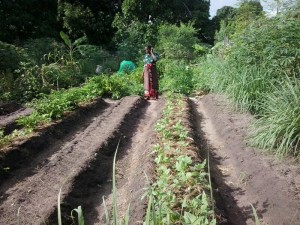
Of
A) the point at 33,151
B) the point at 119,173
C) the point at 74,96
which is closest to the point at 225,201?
the point at 119,173

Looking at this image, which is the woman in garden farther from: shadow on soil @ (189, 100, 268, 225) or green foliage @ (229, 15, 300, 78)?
shadow on soil @ (189, 100, 268, 225)

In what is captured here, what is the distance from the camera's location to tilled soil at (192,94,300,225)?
137 inches

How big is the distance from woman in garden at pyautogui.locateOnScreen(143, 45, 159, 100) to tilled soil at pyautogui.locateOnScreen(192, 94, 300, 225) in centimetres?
402

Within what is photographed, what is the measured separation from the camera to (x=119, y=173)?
195 inches

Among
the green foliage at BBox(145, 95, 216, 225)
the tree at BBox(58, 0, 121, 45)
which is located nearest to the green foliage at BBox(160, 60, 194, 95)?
the green foliage at BBox(145, 95, 216, 225)

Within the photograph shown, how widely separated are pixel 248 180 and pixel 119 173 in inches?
73.5

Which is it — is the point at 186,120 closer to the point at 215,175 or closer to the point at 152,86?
the point at 215,175

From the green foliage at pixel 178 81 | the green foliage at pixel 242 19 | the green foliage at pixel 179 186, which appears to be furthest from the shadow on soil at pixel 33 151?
the green foliage at pixel 242 19

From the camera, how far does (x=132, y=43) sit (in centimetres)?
1822

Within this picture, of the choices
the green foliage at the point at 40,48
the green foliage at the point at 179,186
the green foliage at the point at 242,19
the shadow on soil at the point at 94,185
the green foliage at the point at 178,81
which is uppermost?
the green foliage at the point at 242,19

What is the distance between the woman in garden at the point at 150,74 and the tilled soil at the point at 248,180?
158 inches

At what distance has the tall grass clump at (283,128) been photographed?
4.43 metres

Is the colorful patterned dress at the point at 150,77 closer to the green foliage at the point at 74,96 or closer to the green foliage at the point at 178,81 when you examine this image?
the green foliage at the point at 178,81

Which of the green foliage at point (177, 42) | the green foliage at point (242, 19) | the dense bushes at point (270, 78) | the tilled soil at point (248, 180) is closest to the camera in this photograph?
the tilled soil at point (248, 180)
